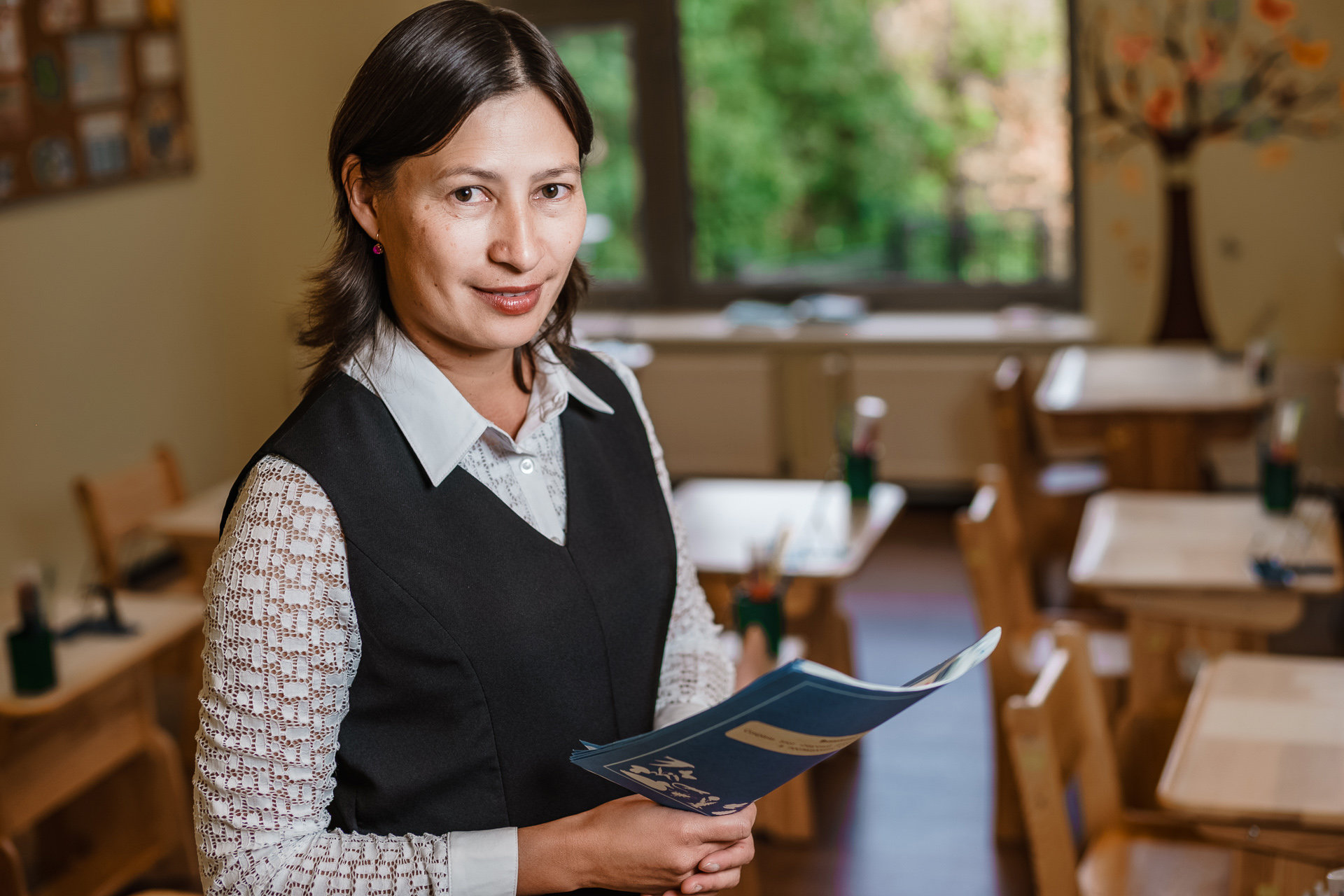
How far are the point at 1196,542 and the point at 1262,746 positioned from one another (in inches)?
43.1

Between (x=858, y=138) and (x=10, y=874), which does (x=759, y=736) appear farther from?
(x=858, y=138)

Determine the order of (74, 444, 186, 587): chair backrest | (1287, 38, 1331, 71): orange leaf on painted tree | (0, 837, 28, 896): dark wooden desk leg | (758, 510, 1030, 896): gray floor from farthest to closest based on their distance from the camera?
(1287, 38, 1331, 71): orange leaf on painted tree → (74, 444, 186, 587): chair backrest → (758, 510, 1030, 896): gray floor → (0, 837, 28, 896): dark wooden desk leg

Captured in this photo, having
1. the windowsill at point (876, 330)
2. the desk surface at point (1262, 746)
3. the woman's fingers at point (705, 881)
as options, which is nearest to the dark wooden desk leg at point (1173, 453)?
the windowsill at point (876, 330)

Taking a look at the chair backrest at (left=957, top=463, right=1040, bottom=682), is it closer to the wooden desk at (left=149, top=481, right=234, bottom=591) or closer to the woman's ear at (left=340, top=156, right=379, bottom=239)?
the woman's ear at (left=340, top=156, right=379, bottom=239)

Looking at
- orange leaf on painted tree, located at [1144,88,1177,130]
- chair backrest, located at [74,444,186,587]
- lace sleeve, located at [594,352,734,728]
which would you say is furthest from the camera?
orange leaf on painted tree, located at [1144,88,1177,130]

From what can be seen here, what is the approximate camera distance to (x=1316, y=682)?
2.13 metres

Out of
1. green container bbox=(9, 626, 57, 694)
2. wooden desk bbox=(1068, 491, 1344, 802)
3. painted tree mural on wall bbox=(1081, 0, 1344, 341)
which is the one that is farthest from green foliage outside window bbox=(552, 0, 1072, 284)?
green container bbox=(9, 626, 57, 694)

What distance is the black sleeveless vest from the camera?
0.96 m

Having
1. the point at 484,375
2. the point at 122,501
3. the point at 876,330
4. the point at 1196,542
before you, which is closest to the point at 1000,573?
the point at 1196,542

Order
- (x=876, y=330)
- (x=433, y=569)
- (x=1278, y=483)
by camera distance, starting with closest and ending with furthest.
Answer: (x=433, y=569), (x=1278, y=483), (x=876, y=330)

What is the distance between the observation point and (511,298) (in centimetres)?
96

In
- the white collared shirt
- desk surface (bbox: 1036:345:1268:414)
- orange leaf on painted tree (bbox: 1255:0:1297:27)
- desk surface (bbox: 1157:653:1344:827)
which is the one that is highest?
orange leaf on painted tree (bbox: 1255:0:1297:27)

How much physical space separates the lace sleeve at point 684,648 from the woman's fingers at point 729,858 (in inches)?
6.4

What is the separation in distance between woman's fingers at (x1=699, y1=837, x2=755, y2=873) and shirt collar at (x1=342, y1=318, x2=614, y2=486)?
1.12ft
